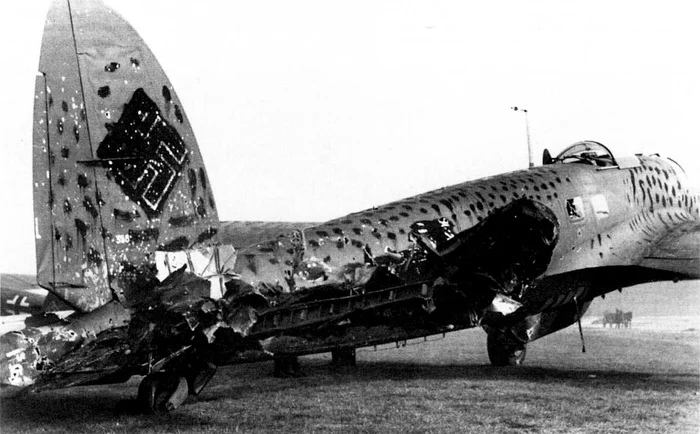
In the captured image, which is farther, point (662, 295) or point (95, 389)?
point (662, 295)

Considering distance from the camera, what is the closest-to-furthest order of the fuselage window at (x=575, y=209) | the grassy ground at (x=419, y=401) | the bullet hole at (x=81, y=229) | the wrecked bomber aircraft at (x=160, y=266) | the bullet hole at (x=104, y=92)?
the wrecked bomber aircraft at (x=160, y=266) < the bullet hole at (x=81, y=229) < the bullet hole at (x=104, y=92) < the grassy ground at (x=419, y=401) < the fuselage window at (x=575, y=209)

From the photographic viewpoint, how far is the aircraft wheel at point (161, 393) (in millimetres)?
8016

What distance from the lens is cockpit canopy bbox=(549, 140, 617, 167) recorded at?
13961 mm

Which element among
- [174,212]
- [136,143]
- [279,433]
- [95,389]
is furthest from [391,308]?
[95,389]

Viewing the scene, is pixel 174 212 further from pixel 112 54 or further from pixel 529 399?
pixel 529 399

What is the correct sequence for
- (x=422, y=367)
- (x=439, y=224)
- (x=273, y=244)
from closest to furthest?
(x=273, y=244) < (x=439, y=224) < (x=422, y=367)

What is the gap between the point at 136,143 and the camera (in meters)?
7.75

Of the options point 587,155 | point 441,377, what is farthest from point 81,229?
point 587,155

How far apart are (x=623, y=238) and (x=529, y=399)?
16.3 ft

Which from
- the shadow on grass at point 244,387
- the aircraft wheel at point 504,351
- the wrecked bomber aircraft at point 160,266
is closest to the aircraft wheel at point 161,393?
the wrecked bomber aircraft at point 160,266

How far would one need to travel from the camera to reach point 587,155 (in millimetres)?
14055

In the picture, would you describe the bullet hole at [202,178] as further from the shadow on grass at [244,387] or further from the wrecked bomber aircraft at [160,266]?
the shadow on grass at [244,387]

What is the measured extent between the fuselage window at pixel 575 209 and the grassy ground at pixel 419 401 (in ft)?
7.82

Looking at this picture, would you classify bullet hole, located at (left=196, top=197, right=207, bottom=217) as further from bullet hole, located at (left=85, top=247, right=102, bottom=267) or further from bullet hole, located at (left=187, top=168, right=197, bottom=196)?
bullet hole, located at (left=85, top=247, right=102, bottom=267)
